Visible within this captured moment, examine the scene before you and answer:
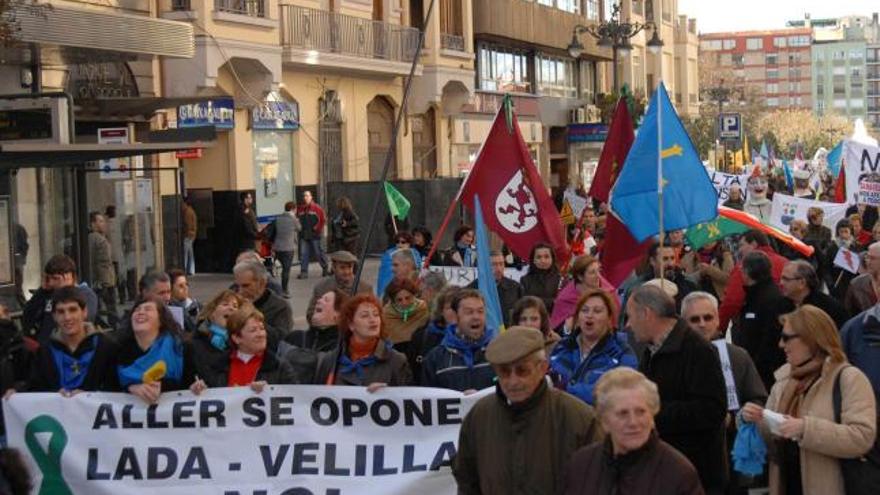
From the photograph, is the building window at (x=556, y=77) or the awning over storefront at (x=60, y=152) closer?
the awning over storefront at (x=60, y=152)

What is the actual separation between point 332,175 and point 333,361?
25109 millimetres

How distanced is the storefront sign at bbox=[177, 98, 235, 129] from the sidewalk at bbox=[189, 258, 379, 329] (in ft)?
9.03

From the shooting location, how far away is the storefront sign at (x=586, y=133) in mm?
47750

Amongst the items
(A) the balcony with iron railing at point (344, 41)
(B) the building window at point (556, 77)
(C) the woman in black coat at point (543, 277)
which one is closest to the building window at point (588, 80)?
(B) the building window at point (556, 77)

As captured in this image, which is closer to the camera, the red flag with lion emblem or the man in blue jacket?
the man in blue jacket

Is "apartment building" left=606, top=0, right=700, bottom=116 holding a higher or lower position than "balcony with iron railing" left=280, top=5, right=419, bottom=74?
higher

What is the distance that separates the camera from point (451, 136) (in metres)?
38.8

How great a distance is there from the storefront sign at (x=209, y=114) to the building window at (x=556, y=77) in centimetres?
2069

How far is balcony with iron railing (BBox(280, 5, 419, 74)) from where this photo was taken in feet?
96.8

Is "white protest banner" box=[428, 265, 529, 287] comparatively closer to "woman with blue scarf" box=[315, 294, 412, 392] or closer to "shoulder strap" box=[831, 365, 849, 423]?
"woman with blue scarf" box=[315, 294, 412, 392]

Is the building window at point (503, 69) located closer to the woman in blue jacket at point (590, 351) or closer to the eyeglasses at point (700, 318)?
the eyeglasses at point (700, 318)

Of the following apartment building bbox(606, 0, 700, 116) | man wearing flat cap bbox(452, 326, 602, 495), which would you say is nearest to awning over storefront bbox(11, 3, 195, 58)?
man wearing flat cap bbox(452, 326, 602, 495)

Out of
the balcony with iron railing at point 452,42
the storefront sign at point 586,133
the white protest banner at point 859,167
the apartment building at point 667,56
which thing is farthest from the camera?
the apartment building at point 667,56

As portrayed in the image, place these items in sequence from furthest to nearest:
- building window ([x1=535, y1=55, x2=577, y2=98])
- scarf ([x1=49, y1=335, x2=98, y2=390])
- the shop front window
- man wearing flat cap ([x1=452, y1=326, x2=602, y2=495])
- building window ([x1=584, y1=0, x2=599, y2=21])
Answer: building window ([x1=584, y1=0, x2=599, y2=21])
building window ([x1=535, y1=55, x2=577, y2=98])
the shop front window
scarf ([x1=49, y1=335, x2=98, y2=390])
man wearing flat cap ([x1=452, y1=326, x2=602, y2=495])
